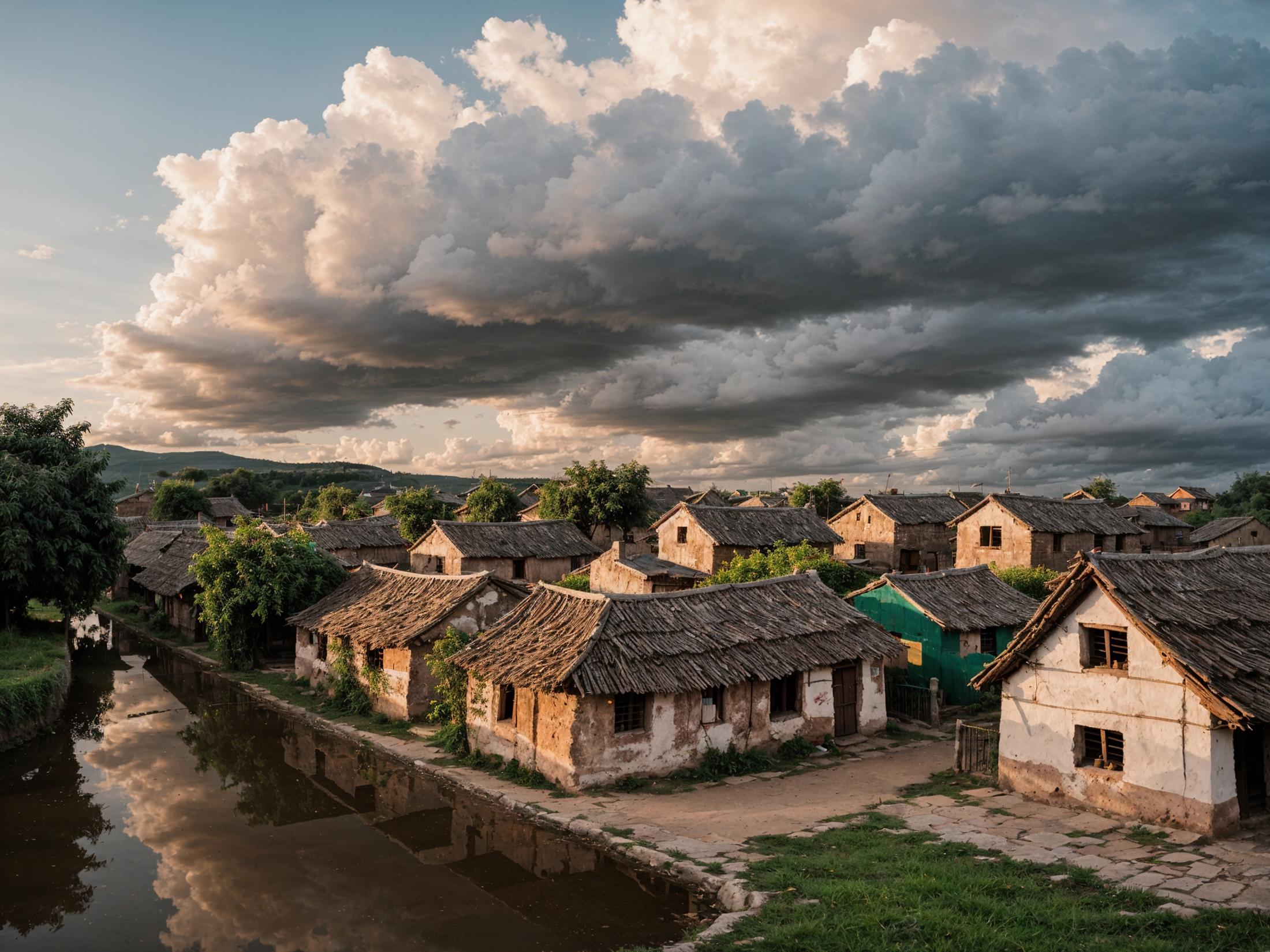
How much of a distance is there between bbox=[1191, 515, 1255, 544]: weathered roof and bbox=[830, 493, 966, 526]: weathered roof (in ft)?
81.8

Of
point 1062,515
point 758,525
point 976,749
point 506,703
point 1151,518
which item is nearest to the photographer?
point 976,749

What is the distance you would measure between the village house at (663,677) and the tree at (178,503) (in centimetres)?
7486

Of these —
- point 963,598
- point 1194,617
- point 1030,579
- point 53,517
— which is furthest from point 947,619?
point 53,517

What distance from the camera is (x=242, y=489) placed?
112250 mm

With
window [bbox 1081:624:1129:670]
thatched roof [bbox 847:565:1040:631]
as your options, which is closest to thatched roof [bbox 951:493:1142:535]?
thatched roof [bbox 847:565:1040:631]

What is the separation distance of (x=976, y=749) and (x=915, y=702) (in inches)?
229

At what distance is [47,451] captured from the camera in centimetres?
3184

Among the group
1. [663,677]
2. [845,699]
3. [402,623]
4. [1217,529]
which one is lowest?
[845,699]

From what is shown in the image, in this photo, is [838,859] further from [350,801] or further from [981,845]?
[350,801]

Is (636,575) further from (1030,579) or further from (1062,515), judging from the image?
(1062,515)

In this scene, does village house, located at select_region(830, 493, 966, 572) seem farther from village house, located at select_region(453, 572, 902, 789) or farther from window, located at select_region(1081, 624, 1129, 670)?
window, located at select_region(1081, 624, 1129, 670)

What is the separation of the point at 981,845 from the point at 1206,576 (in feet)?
26.2

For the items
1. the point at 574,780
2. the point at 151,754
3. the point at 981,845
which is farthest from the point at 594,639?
the point at 151,754

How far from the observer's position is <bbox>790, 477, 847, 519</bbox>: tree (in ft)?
214
